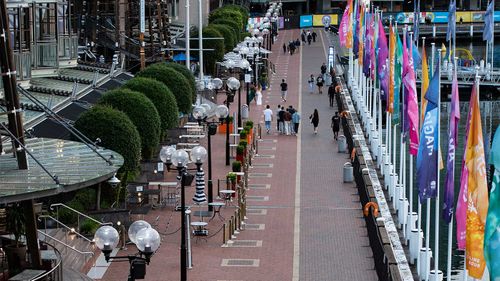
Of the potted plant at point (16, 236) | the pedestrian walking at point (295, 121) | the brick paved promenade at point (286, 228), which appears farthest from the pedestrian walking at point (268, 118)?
the potted plant at point (16, 236)

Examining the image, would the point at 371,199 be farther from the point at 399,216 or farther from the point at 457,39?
the point at 457,39

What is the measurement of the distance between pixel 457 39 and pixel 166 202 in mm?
101468

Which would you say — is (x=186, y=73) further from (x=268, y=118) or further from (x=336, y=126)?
(x=336, y=126)

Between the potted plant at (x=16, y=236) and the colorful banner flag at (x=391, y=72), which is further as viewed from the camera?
the colorful banner flag at (x=391, y=72)

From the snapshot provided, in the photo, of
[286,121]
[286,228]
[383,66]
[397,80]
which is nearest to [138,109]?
[286,228]

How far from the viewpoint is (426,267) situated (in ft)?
116

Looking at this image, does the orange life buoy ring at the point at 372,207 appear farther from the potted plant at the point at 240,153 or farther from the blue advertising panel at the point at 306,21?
the blue advertising panel at the point at 306,21

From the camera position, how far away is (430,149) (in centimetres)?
3416

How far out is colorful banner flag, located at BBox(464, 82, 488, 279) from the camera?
Answer: 28.0 metres

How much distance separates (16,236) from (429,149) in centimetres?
1116

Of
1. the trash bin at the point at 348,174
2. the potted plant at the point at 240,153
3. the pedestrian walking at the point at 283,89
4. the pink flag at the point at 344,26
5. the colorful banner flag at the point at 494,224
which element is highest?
the pink flag at the point at 344,26

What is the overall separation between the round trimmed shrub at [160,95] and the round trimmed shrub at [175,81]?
439cm

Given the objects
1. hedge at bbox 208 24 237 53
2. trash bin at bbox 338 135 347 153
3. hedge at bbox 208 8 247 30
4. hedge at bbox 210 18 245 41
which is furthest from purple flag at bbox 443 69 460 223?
hedge at bbox 208 8 247 30

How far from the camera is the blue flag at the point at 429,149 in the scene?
111 feet
